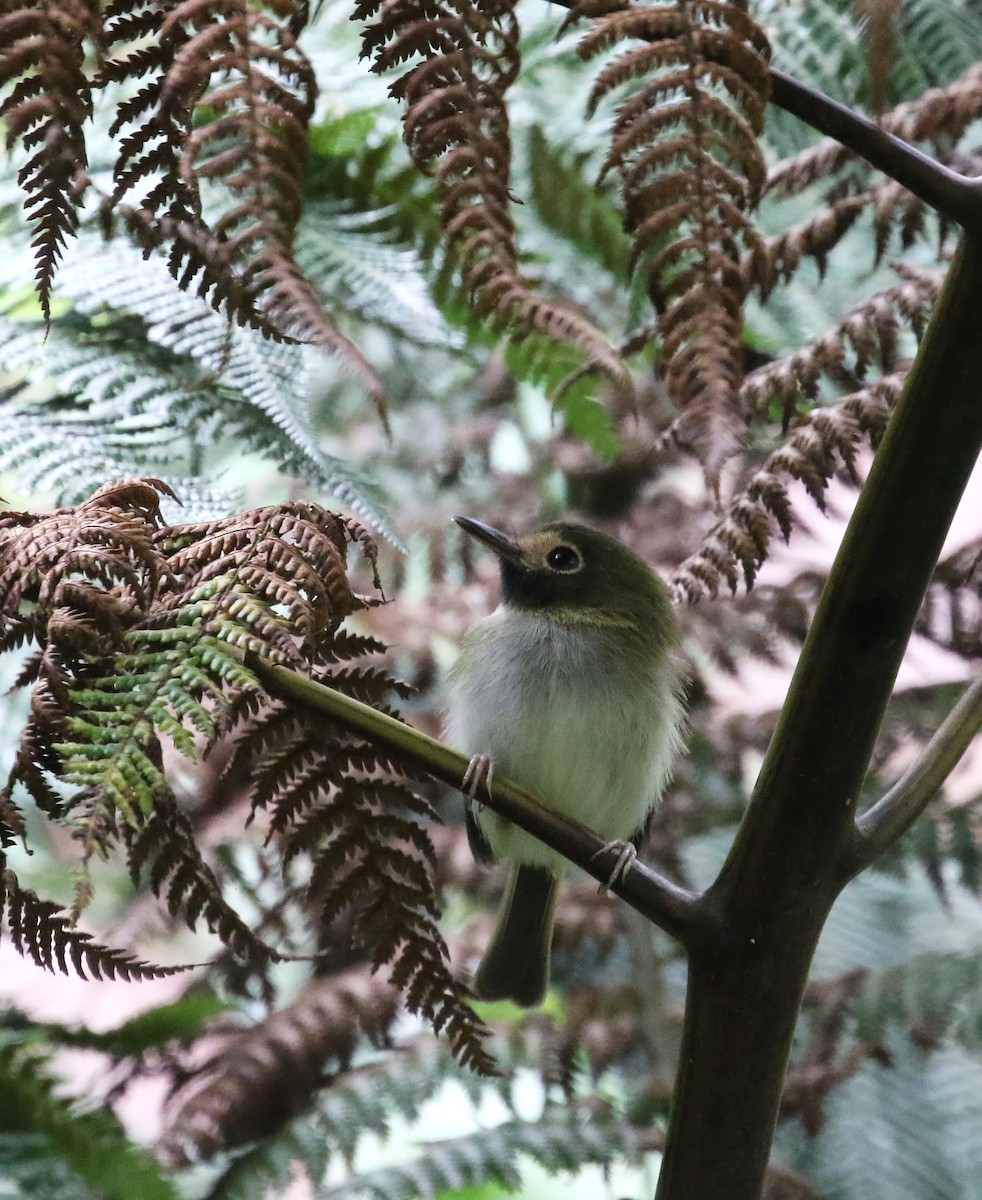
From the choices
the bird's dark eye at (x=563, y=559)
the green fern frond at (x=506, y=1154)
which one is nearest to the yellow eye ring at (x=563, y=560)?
the bird's dark eye at (x=563, y=559)

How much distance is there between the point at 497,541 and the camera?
112 inches

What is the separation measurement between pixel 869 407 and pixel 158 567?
122 cm

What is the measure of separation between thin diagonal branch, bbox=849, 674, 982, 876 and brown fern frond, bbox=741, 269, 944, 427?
75 centimetres

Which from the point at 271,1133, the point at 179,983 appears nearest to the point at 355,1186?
the point at 271,1133

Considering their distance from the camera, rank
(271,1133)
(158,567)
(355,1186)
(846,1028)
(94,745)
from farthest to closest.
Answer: (846,1028)
(271,1133)
(355,1186)
(158,567)
(94,745)

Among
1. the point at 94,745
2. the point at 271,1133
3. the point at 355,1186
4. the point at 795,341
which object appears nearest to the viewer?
the point at 94,745

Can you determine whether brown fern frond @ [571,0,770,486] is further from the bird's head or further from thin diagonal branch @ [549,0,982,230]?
the bird's head

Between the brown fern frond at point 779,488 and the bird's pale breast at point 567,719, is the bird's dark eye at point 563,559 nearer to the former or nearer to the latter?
the bird's pale breast at point 567,719

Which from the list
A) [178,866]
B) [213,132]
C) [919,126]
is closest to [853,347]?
[919,126]

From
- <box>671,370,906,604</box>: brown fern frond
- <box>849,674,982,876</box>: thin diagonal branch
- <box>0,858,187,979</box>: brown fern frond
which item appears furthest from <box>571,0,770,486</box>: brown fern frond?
<box>0,858,187,979</box>: brown fern frond

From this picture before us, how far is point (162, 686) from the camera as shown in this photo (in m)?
1.20

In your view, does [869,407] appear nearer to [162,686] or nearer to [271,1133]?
[162,686]

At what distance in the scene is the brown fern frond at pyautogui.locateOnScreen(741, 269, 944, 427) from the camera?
7.41 feet

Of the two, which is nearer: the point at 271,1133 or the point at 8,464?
the point at 8,464
